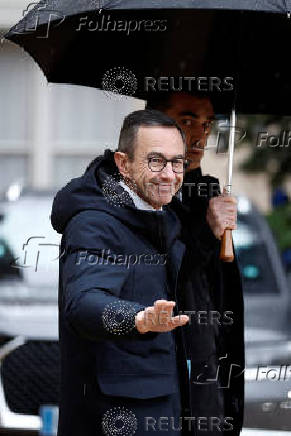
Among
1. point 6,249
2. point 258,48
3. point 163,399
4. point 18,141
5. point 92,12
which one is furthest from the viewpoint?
point 18,141

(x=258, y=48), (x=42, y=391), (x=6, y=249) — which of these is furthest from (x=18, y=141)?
(x=258, y=48)

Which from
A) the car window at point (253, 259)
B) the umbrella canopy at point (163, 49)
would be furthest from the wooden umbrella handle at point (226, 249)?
the car window at point (253, 259)

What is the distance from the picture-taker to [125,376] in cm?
320

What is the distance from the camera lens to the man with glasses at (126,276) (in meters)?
3.16

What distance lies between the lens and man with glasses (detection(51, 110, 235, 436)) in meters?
3.16

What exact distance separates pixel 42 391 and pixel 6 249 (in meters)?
1.17

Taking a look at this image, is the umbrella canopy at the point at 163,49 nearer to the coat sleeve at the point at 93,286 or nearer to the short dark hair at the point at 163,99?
the short dark hair at the point at 163,99

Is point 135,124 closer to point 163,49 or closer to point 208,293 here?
point 208,293

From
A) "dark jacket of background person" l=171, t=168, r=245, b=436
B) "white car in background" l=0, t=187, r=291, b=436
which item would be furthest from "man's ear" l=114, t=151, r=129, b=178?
"white car in background" l=0, t=187, r=291, b=436

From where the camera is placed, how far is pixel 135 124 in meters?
3.38

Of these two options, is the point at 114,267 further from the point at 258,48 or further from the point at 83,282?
the point at 258,48

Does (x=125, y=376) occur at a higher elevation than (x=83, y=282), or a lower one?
lower

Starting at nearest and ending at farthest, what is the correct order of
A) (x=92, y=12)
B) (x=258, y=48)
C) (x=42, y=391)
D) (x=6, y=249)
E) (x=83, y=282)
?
(x=83, y=282) < (x=92, y=12) < (x=258, y=48) < (x=42, y=391) < (x=6, y=249)

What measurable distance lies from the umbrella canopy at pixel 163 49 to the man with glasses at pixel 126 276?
0.67 m
